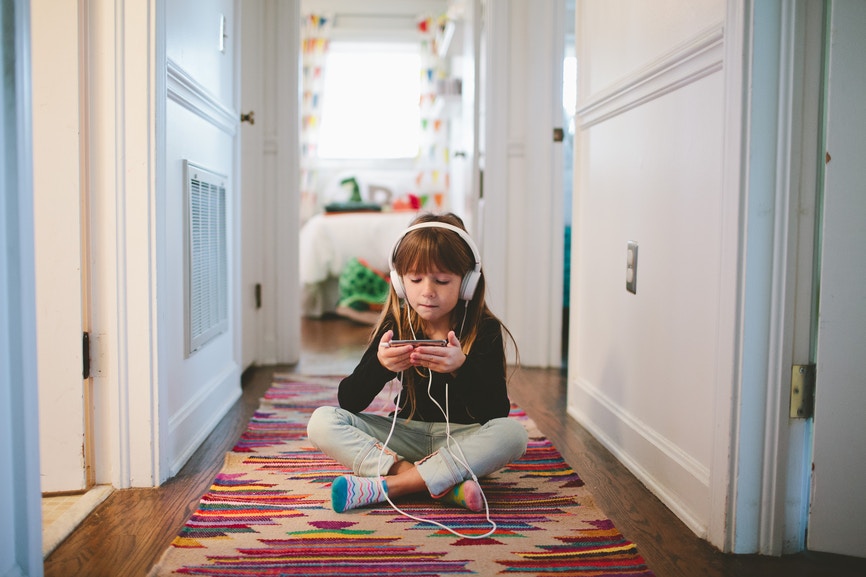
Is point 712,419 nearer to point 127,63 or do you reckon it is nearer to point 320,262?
point 127,63

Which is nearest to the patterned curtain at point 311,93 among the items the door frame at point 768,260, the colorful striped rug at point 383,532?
the colorful striped rug at point 383,532

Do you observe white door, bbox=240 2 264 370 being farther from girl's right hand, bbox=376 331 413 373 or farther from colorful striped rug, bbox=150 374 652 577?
girl's right hand, bbox=376 331 413 373

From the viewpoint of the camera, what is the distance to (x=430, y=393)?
1.66 m

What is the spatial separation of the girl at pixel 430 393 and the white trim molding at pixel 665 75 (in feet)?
1.70

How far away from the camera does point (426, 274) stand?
5.06 ft

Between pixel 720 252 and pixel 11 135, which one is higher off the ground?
pixel 11 135

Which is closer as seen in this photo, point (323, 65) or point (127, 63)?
point (127, 63)

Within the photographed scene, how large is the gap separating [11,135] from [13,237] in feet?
0.44

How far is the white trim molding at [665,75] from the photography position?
4.47 ft

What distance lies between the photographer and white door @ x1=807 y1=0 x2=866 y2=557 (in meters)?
1.18

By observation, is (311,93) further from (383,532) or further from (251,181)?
(383,532)

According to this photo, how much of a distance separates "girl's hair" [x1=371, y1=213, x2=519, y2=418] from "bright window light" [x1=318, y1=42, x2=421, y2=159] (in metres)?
4.71

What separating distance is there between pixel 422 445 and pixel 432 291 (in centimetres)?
35

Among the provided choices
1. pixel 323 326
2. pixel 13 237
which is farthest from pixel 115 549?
pixel 323 326
